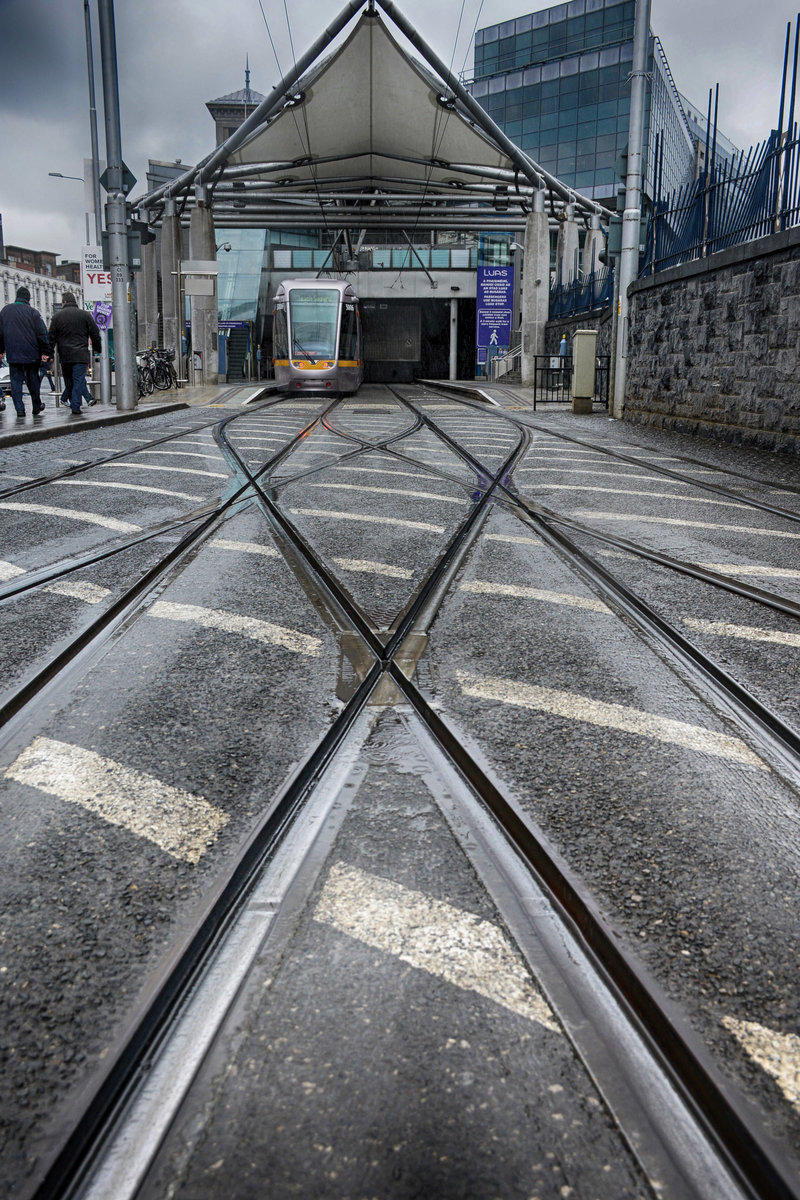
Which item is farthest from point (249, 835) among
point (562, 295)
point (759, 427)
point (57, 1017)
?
point (562, 295)

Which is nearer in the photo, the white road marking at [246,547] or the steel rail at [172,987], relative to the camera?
the steel rail at [172,987]

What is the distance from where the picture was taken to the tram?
1096 inches

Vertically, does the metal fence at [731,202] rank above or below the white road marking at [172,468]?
above

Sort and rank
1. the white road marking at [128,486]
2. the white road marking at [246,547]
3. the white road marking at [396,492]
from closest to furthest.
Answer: the white road marking at [246,547] < the white road marking at [396,492] < the white road marking at [128,486]

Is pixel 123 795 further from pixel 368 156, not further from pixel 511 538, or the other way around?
pixel 368 156

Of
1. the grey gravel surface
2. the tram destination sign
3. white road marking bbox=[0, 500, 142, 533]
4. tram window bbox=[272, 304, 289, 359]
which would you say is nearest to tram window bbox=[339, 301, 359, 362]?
tram window bbox=[272, 304, 289, 359]

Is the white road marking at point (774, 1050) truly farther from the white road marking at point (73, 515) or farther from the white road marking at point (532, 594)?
the white road marking at point (73, 515)

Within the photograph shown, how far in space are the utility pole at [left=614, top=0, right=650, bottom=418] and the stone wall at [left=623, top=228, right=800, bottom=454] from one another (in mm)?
311

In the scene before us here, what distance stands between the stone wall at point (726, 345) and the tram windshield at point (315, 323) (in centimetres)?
1115

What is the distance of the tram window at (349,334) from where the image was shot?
28.0 metres

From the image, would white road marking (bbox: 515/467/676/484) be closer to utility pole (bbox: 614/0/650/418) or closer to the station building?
utility pole (bbox: 614/0/650/418)

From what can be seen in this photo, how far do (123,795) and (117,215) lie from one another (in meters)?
18.1

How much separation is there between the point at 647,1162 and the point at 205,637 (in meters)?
3.15

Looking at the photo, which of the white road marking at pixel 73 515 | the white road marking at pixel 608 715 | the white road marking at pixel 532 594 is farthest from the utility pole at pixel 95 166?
the white road marking at pixel 608 715
